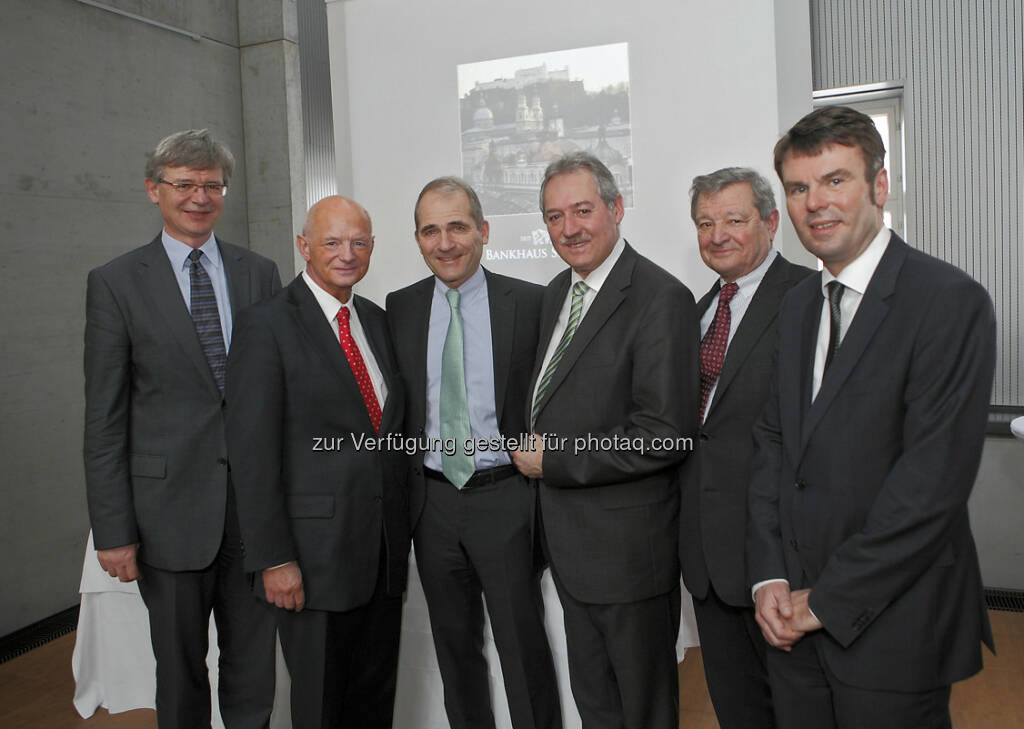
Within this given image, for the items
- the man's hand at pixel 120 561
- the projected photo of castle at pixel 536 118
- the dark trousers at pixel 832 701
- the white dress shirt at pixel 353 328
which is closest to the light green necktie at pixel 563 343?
the white dress shirt at pixel 353 328

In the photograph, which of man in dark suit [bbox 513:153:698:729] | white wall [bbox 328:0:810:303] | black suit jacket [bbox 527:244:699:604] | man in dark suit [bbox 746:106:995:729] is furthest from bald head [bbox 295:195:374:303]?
white wall [bbox 328:0:810:303]

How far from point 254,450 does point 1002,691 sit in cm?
330

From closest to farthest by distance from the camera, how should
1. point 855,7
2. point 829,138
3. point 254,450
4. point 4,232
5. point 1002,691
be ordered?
point 829,138, point 254,450, point 1002,691, point 4,232, point 855,7

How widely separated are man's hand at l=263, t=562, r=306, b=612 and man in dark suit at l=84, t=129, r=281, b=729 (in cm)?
29

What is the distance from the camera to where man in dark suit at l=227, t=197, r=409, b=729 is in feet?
6.89

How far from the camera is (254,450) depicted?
208 cm

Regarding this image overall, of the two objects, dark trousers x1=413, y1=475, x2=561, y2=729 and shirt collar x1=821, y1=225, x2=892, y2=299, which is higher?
shirt collar x1=821, y1=225, x2=892, y2=299

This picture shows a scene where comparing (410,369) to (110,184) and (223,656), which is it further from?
(110,184)

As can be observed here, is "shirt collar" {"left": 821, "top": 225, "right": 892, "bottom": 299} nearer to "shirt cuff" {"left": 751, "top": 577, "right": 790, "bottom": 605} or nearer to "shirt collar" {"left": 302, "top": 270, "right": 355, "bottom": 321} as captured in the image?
"shirt cuff" {"left": 751, "top": 577, "right": 790, "bottom": 605}

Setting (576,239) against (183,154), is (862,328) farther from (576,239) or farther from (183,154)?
(183,154)

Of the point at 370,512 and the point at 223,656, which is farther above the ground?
the point at 370,512

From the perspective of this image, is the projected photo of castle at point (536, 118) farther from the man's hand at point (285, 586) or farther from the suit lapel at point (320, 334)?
the man's hand at point (285, 586)

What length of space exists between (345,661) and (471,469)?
69 cm

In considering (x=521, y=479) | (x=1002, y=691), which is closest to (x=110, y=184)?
(x=521, y=479)
